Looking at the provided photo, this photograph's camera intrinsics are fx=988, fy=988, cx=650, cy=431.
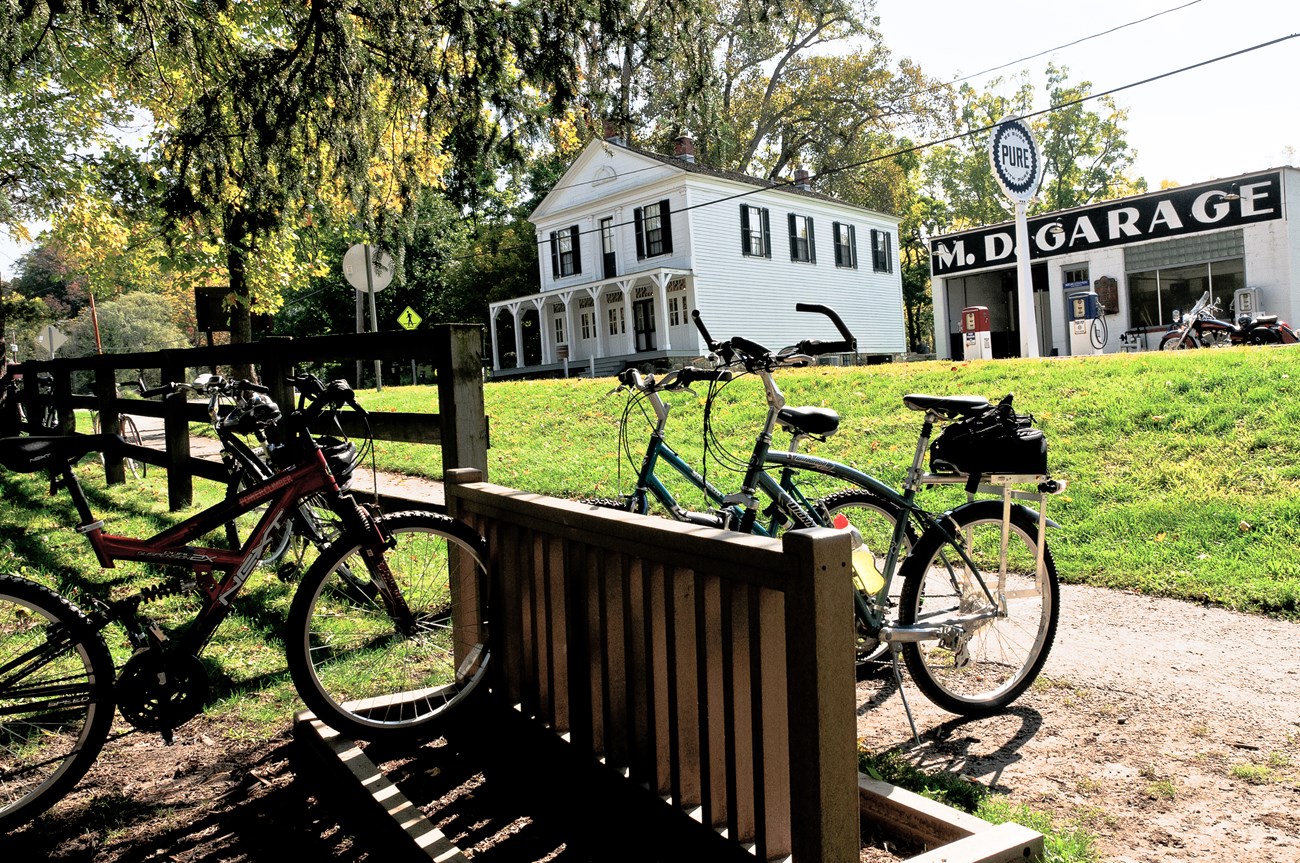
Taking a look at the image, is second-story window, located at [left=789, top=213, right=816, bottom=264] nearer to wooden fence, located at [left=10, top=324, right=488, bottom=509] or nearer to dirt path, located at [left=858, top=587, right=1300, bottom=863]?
wooden fence, located at [left=10, top=324, right=488, bottom=509]

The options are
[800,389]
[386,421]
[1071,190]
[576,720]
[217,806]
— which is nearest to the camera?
[576,720]

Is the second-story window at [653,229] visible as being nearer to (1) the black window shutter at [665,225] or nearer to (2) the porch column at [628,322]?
(1) the black window shutter at [665,225]

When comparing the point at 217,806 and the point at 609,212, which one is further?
the point at 609,212

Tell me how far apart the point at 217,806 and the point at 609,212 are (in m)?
29.4

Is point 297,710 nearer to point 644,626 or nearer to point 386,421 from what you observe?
point 386,421

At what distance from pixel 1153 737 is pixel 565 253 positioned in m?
30.9

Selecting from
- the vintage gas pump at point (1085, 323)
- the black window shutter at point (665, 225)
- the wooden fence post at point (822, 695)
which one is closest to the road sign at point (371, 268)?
the wooden fence post at point (822, 695)

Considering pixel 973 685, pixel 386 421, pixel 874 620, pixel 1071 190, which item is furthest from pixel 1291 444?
pixel 1071 190

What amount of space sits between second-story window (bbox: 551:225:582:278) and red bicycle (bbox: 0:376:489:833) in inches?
1160

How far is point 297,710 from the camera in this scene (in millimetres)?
4117

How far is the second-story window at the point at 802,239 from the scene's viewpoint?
32.5 m

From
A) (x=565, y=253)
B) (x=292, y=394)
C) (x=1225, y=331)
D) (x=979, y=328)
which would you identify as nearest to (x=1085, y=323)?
(x=979, y=328)

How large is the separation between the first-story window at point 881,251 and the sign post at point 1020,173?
1646 cm

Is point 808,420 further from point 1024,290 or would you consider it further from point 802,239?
point 802,239
